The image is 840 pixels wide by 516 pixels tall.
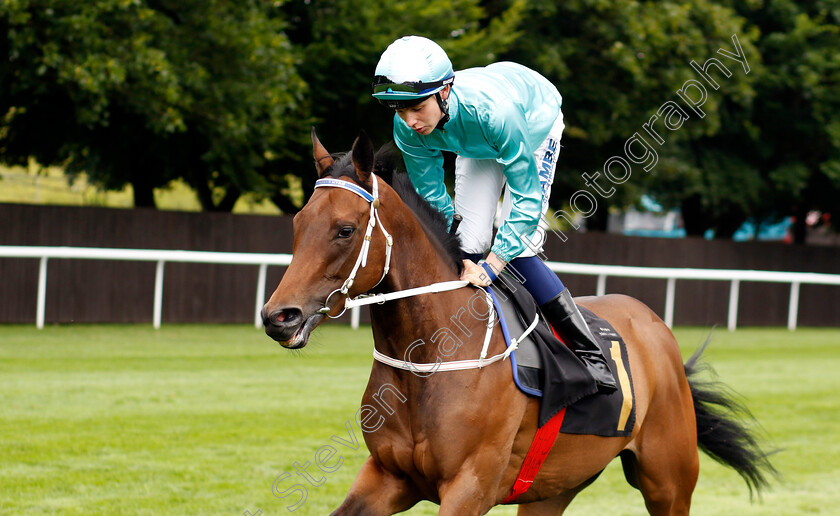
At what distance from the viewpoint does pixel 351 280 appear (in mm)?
2617

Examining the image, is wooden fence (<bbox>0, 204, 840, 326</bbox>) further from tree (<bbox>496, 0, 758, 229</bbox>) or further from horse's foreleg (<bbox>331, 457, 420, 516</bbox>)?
horse's foreleg (<bbox>331, 457, 420, 516</bbox>)

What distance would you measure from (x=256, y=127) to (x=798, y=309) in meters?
11.0

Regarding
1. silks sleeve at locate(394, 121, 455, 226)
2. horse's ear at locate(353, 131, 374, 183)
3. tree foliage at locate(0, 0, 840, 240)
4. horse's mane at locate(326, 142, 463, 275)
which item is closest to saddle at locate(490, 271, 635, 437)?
horse's mane at locate(326, 142, 463, 275)

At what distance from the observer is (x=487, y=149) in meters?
3.05

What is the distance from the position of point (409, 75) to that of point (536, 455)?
140 centimetres

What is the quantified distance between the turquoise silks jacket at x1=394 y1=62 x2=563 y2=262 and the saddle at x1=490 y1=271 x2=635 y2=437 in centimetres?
25

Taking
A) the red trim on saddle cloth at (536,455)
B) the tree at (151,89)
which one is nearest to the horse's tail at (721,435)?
the red trim on saddle cloth at (536,455)

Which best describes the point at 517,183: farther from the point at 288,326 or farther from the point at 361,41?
the point at 361,41

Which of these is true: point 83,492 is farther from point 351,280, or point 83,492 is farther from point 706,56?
point 706,56

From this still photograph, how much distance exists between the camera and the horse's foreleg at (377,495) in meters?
2.86

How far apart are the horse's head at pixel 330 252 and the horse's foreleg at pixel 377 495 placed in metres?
0.65

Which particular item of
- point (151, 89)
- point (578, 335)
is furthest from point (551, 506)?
point (151, 89)

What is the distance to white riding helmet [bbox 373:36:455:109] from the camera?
276 centimetres

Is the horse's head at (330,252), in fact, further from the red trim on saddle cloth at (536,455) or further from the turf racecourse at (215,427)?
the red trim on saddle cloth at (536,455)
